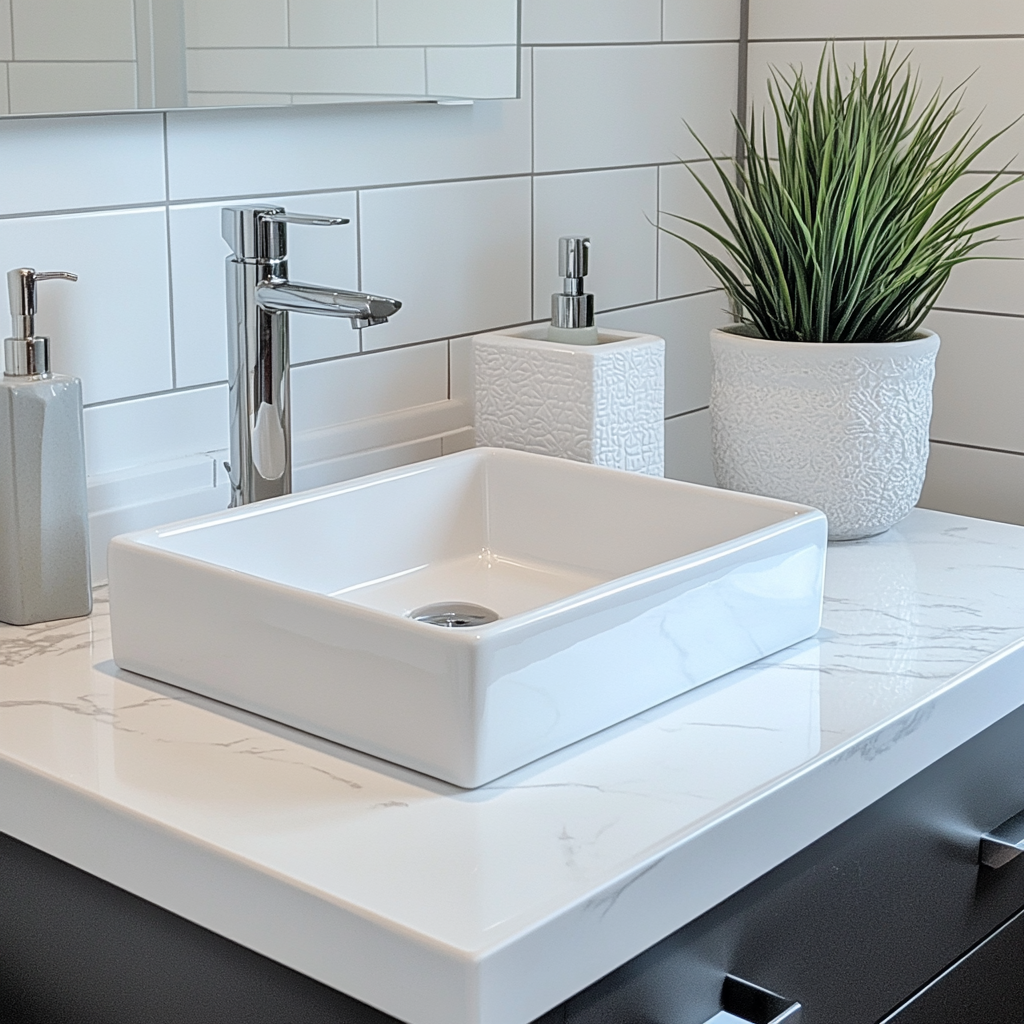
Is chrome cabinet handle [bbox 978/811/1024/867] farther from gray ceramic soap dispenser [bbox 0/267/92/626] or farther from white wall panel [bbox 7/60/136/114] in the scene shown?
white wall panel [bbox 7/60/136/114]

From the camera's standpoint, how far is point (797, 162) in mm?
1317

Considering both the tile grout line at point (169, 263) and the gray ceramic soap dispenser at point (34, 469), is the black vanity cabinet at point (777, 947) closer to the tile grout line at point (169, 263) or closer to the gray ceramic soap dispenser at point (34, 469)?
the gray ceramic soap dispenser at point (34, 469)

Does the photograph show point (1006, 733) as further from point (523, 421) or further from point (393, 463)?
point (393, 463)

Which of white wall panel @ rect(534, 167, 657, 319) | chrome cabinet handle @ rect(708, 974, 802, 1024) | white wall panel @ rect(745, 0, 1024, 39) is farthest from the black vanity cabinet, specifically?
white wall panel @ rect(745, 0, 1024, 39)

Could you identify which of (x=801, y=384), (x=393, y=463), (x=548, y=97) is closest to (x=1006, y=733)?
(x=801, y=384)

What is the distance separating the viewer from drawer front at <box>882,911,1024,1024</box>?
105 centimetres

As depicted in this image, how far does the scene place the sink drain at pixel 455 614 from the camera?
1.13 m

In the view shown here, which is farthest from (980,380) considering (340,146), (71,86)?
(71,86)

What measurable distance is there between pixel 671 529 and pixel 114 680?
1.50 ft

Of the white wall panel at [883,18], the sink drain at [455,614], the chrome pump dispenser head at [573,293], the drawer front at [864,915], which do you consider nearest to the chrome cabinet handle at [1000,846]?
the drawer front at [864,915]

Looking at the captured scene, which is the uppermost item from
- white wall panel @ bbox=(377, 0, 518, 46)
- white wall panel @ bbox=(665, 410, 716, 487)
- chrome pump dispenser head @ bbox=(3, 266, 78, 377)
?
white wall panel @ bbox=(377, 0, 518, 46)

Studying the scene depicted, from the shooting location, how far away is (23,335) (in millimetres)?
1049

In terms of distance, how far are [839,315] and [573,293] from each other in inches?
9.9

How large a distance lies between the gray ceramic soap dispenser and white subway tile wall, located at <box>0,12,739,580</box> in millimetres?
102
